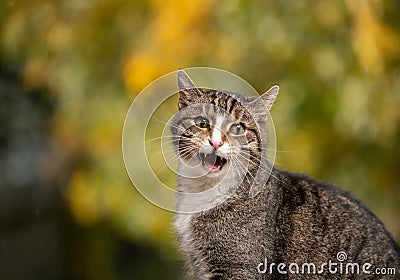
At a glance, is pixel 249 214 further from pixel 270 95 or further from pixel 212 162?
pixel 270 95

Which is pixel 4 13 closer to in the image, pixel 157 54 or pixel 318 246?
pixel 157 54

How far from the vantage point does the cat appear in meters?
3.25

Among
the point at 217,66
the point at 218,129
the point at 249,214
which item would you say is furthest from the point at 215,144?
the point at 217,66

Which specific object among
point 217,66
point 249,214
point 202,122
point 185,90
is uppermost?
point 217,66

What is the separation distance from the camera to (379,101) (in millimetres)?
6520

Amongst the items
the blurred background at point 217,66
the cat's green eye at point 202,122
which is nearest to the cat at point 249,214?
the cat's green eye at point 202,122

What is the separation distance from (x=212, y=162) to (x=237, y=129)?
0.14 meters

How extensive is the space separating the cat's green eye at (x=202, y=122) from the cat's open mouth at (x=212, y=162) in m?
0.09

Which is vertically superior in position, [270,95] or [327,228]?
[270,95]

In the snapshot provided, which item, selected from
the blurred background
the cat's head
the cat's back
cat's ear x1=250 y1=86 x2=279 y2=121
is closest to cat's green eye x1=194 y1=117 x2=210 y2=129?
the cat's head

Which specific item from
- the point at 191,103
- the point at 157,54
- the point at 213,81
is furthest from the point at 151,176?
the point at 157,54

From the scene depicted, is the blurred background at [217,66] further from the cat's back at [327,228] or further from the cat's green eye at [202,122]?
the cat's green eye at [202,122]

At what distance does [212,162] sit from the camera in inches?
129

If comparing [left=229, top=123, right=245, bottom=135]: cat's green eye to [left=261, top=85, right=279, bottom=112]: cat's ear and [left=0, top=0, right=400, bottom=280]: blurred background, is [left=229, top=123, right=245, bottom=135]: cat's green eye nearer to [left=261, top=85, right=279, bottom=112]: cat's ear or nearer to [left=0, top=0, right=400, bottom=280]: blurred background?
[left=261, top=85, right=279, bottom=112]: cat's ear
